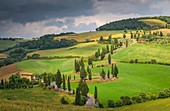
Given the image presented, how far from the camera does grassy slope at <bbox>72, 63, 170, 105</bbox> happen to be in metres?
124

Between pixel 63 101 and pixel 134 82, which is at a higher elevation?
pixel 134 82

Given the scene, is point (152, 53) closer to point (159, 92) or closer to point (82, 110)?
point (159, 92)

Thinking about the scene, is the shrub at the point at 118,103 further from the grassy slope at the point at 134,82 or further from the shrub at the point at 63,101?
the shrub at the point at 63,101

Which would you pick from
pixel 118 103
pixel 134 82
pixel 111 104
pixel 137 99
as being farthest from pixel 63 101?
pixel 134 82

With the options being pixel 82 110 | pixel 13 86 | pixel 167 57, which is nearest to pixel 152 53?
pixel 167 57

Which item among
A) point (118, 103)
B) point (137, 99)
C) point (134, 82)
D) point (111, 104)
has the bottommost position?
point (111, 104)

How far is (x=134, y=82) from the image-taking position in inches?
5517

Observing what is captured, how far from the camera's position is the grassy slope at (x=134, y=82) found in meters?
124

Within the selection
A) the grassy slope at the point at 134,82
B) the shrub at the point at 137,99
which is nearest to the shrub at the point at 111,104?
the grassy slope at the point at 134,82

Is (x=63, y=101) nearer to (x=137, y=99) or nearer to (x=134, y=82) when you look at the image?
(x=137, y=99)

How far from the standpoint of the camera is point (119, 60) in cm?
19075

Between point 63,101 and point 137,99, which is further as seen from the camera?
point 63,101

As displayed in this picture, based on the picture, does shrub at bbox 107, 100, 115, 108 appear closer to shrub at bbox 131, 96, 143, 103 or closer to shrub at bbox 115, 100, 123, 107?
shrub at bbox 115, 100, 123, 107

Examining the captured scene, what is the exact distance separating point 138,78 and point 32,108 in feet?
238
